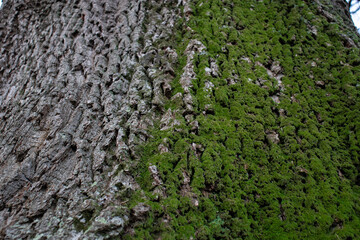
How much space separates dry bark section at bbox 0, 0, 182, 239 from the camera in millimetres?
3482

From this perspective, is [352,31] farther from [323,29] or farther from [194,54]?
[194,54]

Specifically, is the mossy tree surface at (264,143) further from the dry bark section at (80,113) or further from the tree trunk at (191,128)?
the dry bark section at (80,113)

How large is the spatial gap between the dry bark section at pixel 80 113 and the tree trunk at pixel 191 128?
32 mm

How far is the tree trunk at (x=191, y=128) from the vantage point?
10.7ft

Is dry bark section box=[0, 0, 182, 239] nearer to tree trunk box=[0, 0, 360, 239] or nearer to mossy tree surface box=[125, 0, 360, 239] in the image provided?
tree trunk box=[0, 0, 360, 239]

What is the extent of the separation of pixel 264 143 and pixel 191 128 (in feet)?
4.66

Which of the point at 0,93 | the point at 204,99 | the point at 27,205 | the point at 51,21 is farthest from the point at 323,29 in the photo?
the point at 0,93

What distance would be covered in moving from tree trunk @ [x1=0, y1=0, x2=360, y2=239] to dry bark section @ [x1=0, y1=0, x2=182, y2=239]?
32 millimetres

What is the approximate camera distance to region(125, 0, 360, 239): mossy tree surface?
3.18 metres

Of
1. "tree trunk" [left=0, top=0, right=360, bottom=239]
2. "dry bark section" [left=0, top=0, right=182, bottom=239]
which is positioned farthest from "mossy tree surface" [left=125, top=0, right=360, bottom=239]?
"dry bark section" [left=0, top=0, right=182, bottom=239]

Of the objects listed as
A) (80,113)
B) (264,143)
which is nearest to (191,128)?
(264,143)

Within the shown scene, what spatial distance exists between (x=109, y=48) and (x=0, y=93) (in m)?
5.22

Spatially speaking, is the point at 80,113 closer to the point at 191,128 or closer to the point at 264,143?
the point at 191,128

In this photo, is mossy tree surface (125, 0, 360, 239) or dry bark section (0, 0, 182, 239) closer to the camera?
mossy tree surface (125, 0, 360, 239)
